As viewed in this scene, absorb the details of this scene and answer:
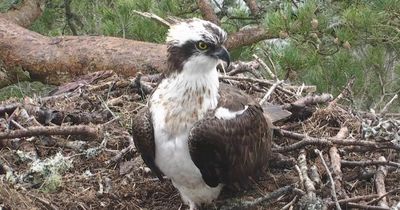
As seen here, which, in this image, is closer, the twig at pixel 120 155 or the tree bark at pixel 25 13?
the twig at pixel 120 155

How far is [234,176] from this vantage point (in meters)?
4.33

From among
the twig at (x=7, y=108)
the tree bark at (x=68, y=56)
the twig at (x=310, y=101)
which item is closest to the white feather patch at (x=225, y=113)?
the twig at (x=310, y=101)

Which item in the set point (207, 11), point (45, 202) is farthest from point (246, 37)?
point (45, 202)

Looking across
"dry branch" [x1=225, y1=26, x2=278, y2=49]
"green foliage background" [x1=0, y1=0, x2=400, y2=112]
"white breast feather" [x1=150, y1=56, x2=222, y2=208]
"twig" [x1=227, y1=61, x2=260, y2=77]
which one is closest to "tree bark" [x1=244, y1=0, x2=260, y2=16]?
"green foliage background" [x1=0, y1=0, x2=400, y2=112]

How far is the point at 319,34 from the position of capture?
654cm

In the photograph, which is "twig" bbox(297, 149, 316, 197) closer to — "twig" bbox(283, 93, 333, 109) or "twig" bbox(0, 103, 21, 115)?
"twig" bbox(283, 93, 333, 109)

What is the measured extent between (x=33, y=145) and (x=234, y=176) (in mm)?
1489

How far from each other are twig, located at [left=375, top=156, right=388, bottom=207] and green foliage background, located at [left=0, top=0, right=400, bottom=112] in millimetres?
1763

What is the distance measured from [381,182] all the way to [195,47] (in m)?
1.42

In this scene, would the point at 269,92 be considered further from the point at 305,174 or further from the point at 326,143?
the point at 305,174

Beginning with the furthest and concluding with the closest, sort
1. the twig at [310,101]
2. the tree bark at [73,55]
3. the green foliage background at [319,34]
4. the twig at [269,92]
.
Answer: the tree bark at [73,55] → the green foliage background at [319,34] → the twig at [310,101] → the twig at [269,92]

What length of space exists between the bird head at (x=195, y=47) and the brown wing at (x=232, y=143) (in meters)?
0.30

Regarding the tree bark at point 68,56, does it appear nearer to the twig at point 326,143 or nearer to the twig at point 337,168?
the twig at point 326,143

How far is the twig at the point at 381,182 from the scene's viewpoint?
14.1ft
